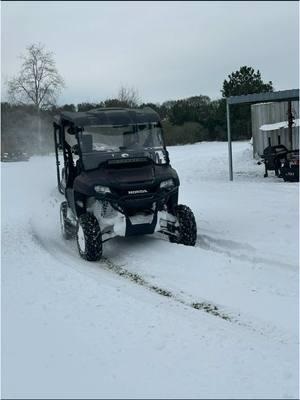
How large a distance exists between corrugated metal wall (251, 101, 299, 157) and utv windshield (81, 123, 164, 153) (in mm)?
16919

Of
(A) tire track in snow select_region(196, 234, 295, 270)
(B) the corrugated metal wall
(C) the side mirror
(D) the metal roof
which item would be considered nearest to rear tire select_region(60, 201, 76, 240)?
(C) the side mirror

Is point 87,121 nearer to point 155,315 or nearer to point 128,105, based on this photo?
point 155,315

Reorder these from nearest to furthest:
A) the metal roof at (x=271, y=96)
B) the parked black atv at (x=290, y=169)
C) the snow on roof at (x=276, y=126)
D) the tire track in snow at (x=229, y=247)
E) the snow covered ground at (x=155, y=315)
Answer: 1. the snow covered ground at (x=155, y=315)
2. the tire track in snow at (x=229, y=247)
3. the metal roof at (x=271, y=96)
4. the parked black atv at (x=290, y=169)
5. the snow on roof at (x=276, y=126)

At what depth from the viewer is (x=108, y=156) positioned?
859cm

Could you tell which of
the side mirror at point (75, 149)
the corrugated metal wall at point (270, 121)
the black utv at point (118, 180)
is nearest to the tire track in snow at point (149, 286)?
the black utv at point (118, 180)

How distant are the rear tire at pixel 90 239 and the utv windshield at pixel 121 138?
127 cm

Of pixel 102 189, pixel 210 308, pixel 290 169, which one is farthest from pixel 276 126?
pixel 210 308

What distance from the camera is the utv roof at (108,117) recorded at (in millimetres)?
8727

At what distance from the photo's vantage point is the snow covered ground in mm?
4035

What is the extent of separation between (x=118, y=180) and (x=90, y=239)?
3.28 feet

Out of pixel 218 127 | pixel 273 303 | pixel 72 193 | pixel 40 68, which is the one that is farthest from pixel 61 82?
pixel 273 303

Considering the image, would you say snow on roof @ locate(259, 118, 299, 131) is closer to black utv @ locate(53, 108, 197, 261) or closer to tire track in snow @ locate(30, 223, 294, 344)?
black utv @ locate(53, 108, 197, 261)

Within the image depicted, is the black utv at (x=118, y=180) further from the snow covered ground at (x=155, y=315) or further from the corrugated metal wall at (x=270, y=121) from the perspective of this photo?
the corrugated metal wall at (x=270, y=121)

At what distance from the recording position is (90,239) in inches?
312
